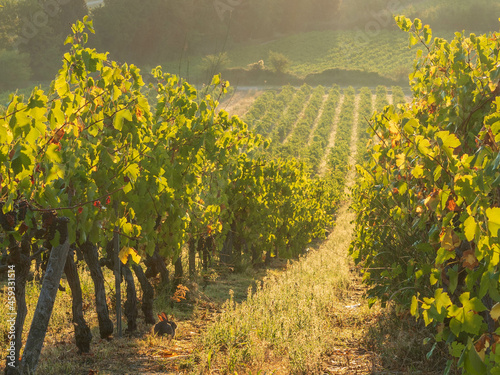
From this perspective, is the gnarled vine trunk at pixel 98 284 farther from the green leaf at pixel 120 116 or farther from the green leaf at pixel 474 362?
the green leaf at pixel 474 362

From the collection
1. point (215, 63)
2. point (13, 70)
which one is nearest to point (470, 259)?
point (215, 63)

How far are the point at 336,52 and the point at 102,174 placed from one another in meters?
66.1

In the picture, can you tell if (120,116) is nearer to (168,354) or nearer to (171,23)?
(168,354)

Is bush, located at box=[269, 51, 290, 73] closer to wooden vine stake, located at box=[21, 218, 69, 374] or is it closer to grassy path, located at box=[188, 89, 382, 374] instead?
grassy path, located at box=[188, 89, 382, 374]

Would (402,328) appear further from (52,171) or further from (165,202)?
(52,171)

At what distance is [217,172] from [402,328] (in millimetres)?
3741

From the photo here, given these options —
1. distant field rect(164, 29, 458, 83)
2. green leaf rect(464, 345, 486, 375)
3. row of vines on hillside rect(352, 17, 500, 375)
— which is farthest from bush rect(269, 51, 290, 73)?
green leaf rect(464, 345, 486, 375)

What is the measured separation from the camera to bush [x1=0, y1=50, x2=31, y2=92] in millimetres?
40844

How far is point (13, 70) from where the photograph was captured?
136 ft

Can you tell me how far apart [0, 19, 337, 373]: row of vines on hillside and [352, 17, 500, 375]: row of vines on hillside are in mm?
1963

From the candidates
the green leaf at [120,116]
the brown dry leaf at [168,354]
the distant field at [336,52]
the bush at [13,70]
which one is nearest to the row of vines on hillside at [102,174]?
the green leaf at [120,116]

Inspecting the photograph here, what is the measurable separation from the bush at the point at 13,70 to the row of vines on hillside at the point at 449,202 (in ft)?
136

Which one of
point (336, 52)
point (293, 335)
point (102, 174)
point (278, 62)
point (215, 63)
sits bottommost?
point (293, 335)

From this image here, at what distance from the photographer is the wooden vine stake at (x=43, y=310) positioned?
13.3ft
